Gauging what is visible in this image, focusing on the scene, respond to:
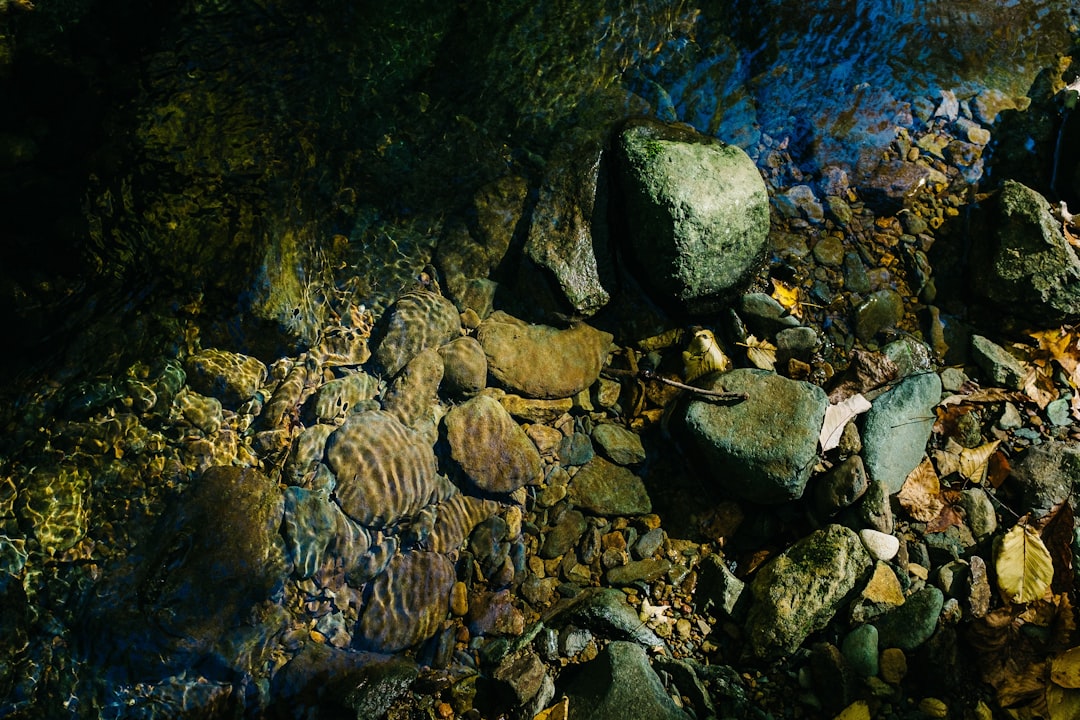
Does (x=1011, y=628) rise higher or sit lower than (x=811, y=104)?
lower

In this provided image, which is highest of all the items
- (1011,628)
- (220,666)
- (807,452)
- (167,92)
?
(167,92)

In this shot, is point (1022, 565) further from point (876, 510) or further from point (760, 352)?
point (760, 352)

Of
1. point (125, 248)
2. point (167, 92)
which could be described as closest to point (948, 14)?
point (167, 92)

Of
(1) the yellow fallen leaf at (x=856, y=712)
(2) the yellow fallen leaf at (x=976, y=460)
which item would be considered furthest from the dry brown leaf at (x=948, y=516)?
(1) the yellow fallen leaf at (x=856, y=712)

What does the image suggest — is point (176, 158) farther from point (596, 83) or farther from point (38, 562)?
point (596, 83)

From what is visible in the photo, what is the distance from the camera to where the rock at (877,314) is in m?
4.09

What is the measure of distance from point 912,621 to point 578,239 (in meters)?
2.85

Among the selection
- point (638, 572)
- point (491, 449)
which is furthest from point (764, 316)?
point (491, 449)

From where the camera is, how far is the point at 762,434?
11.5 ft

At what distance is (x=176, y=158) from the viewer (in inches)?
151

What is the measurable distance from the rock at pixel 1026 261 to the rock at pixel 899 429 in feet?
2.91

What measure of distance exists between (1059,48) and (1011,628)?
15.5 ft

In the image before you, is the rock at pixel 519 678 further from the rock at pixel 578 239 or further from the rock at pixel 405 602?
the rock at pixel 578 239

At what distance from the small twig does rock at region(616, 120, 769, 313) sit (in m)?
0.50
